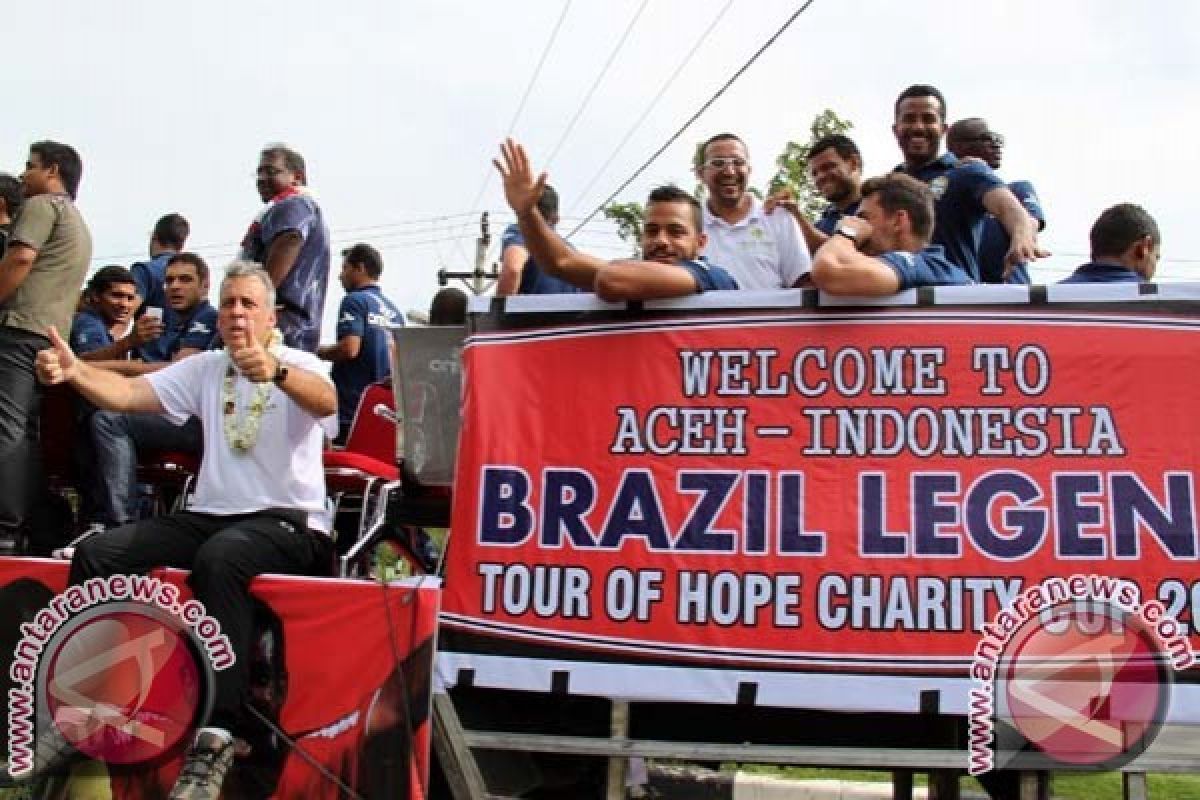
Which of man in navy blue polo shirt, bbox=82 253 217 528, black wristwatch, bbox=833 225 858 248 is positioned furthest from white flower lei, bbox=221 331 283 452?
black wristwatch, bbox=833 225 858 248

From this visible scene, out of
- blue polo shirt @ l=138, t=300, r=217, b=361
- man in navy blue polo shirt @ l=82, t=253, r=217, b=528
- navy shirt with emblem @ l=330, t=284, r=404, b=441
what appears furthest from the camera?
navy shirt with emblem @ l=330, t=284, r=404, b=441

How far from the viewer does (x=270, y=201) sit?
5734 millimetres

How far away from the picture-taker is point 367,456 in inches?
195

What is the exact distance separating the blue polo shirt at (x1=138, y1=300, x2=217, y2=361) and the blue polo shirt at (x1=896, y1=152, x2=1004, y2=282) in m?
3.49

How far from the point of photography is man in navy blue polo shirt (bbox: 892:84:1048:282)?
4797mm

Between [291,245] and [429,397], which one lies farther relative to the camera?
[291,245]

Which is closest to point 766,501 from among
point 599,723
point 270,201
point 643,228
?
point 599,723

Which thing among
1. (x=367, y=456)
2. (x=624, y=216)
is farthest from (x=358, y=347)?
(x=624, y=216)

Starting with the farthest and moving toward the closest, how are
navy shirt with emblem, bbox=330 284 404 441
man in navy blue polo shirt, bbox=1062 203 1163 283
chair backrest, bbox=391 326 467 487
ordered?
1. navy shirt with emblem, bbox=330 284 404 441
2. chair backrest, bbox=391 326 467 487
3. man in navy blue polo shirt, bbox=1062 203 1163 283

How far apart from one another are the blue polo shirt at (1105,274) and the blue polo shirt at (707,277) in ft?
3.74

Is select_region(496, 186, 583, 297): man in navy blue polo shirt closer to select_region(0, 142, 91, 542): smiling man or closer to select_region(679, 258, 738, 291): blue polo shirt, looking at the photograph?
select_region(679, 258, 738, 291): blue polo shirt

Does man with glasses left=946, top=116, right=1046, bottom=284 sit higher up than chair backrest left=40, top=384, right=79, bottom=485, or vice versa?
man with glasses left=946, top=116, right=1046, bottom=284

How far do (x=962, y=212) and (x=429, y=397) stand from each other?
8.16 ft

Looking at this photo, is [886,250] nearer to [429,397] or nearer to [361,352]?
[429,397]
